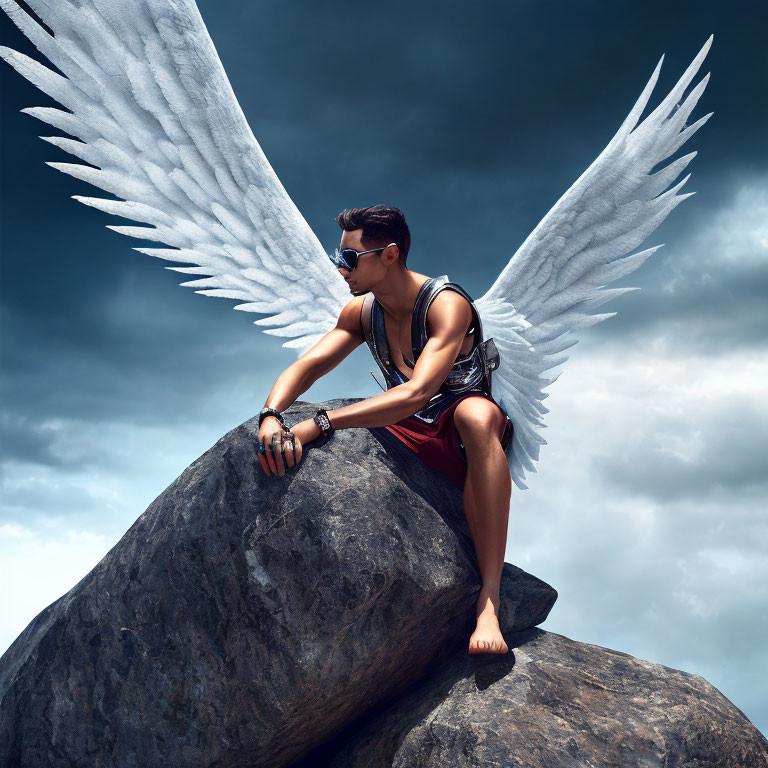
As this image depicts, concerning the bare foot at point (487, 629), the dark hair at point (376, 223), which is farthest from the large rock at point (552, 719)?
the dark hair at point (376, 223)

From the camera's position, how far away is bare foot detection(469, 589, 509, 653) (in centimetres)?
411

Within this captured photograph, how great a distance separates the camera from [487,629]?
165 inches

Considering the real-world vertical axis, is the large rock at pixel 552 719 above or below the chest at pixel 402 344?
below

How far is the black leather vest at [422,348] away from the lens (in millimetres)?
4586

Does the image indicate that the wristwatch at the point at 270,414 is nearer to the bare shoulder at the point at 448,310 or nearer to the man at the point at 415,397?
the man at the point at 415,397

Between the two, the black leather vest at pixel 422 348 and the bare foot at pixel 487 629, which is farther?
the black leather vest at pixel 422 348

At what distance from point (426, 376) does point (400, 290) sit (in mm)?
690

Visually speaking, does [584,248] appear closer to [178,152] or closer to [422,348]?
[422,348]

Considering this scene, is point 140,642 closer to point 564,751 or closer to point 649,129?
point 564,751

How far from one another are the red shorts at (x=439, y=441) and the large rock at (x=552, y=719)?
1.12 metres

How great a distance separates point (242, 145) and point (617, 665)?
415 centimetres

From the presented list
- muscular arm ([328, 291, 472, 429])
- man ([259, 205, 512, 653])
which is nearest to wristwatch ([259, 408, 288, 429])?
man ([259, 205, 512, 653])

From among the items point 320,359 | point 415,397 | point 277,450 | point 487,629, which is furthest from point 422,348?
point 487,629

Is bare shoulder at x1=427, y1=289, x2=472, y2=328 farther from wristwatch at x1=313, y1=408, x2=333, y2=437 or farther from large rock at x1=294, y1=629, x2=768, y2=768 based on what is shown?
large rock at x1=294, y1=629, x2=768, y2=768
